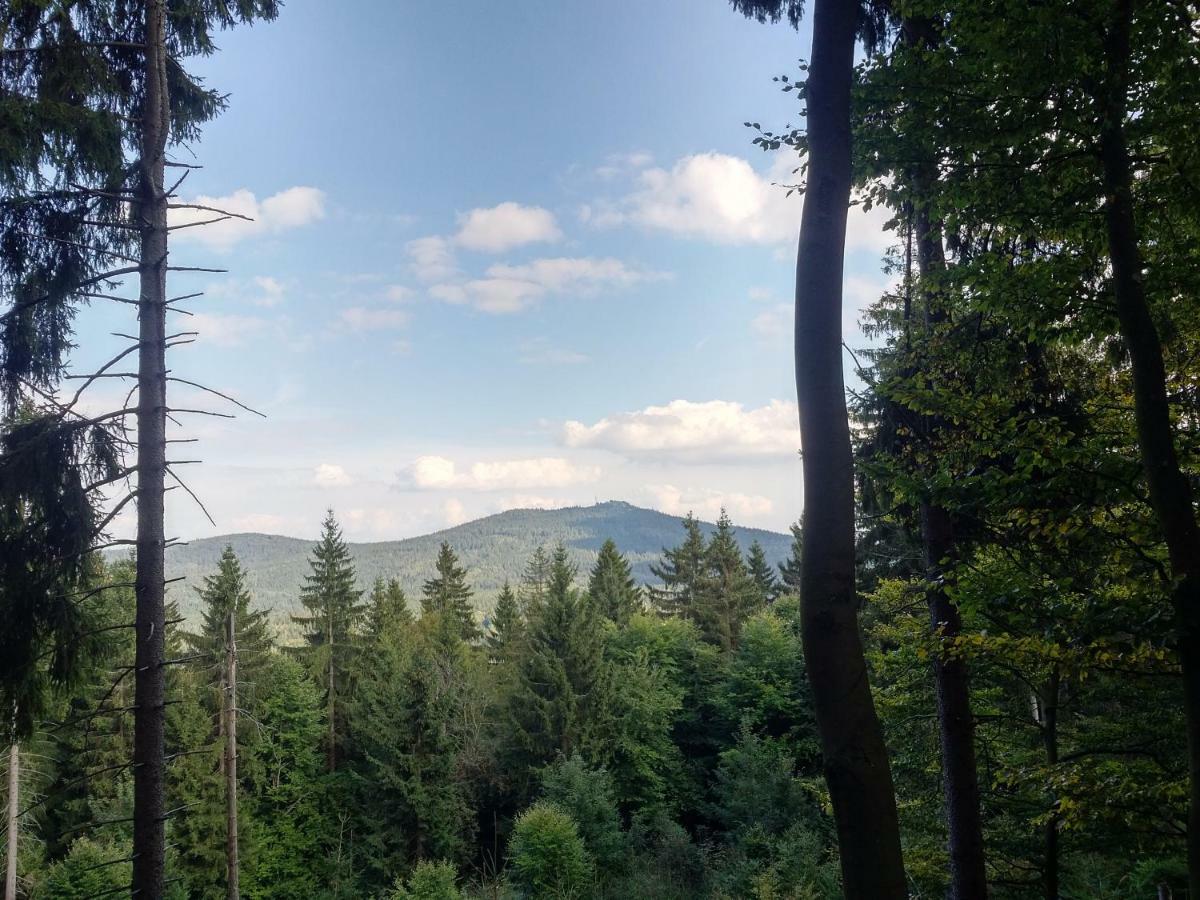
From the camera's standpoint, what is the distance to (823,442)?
2.77 m

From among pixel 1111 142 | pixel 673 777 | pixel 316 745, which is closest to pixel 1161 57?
pixel 1111 142

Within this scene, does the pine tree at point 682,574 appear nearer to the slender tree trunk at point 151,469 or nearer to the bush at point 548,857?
the bush at point 548,857

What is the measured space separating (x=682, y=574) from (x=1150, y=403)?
41712mm

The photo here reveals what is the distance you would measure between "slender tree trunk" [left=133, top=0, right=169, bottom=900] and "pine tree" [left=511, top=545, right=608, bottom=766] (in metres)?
21.5

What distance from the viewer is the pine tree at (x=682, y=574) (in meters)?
42.3

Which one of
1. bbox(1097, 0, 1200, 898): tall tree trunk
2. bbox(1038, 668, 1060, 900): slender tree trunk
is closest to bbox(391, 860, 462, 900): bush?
bbox(1038, 668, 1060, 900): slender tree trunk

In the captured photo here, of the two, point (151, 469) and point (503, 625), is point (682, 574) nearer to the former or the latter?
point (503, 625)

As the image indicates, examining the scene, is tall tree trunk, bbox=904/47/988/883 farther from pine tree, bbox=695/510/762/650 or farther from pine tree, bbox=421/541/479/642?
pine tree, bbox=421/541/479/642

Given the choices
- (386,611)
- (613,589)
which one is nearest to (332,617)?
(386,611)

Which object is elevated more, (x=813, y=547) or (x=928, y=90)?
(x=928, y=90)

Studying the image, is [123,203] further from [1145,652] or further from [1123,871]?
[1123,871]

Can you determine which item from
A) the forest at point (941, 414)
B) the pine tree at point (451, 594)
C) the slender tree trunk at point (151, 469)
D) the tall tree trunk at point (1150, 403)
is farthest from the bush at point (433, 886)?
the pine tree at point (451, 594)

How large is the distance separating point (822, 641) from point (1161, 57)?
3606 millimetres

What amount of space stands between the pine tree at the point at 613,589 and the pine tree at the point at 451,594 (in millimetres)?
8809
